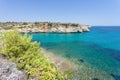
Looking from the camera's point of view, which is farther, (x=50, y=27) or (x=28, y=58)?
(x=50, y=27)

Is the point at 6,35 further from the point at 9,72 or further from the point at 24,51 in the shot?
the point at 9,72

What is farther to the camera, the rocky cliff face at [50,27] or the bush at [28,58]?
the rocky cliff face at [50,27]

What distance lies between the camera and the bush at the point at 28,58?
17656mm

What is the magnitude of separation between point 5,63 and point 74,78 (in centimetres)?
1399

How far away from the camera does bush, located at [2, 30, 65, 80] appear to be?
17.7 meters

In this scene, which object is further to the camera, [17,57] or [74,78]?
[74,78]

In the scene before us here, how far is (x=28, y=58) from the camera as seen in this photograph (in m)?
20.7

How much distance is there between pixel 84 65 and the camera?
35.9m

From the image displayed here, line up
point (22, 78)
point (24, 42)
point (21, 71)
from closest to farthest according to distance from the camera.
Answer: point (22, 78) → point (21, 71) → point (24, 42)

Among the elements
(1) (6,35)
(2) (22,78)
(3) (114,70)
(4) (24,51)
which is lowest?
(3) (114,70)

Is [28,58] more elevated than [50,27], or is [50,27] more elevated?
[28,58]

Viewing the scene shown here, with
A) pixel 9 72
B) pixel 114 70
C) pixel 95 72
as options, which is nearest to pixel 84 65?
pixel 95 72

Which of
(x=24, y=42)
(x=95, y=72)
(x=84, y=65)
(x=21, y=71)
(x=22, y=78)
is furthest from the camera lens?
(x=84, y=65)

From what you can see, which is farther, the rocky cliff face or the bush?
the rocky cliff face
